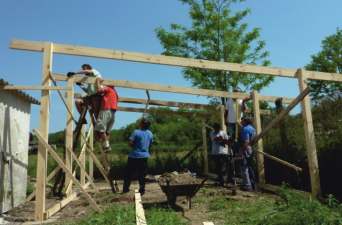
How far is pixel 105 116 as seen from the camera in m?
7.29

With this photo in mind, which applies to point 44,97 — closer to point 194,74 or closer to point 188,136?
point 194,74

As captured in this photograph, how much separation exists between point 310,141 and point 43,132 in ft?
17.1

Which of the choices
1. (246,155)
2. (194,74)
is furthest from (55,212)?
(194,74)

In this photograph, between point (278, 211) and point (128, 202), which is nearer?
point (278, 211)

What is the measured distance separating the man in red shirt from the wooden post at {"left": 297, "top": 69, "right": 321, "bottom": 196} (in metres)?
4.18

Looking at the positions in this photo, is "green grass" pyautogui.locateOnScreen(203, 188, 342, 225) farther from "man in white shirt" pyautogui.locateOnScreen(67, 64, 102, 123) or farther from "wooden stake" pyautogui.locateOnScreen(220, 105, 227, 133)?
"wooden stake" pyautogui.locateOnScreen(220, 105, 227, 133)

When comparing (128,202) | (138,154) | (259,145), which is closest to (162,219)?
(128,202)

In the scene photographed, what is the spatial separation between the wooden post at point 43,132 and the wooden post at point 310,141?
512cm

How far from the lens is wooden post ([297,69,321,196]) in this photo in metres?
6.60

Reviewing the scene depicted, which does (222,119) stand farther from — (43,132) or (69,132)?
(43,132)

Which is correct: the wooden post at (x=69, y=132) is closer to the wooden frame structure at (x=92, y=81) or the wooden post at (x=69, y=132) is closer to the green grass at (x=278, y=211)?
the wooden frame structure at (x=92, y=81)

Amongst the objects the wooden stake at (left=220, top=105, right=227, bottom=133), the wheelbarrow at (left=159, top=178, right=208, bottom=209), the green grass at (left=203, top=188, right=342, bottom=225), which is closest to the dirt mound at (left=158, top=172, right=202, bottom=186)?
the wheelbarrow at (left=159, top=178, right=208, bottom=209)

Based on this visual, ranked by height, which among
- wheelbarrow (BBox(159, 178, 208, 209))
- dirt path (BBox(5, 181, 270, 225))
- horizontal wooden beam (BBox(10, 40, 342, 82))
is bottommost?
dirt path (BBox(5, 181, 270, 225))

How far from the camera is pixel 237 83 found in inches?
607
